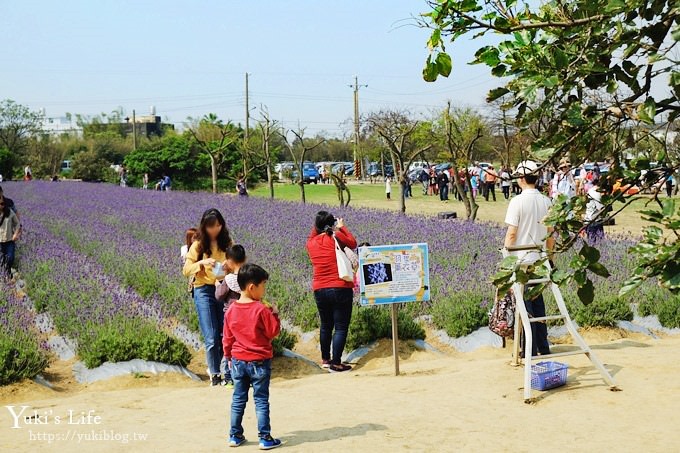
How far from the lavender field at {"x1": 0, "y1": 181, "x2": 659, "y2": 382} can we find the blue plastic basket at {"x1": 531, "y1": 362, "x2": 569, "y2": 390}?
2.48 metres

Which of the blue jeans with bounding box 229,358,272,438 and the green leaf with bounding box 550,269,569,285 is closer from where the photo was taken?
the green leaf with bounding box 550,269,569,285

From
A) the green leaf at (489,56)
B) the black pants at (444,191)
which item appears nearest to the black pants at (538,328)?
the green leaf at (489,56)

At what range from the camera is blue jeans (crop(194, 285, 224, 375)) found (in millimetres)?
7895

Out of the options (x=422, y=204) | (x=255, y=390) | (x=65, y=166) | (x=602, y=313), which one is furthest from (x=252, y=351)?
(x=65, y=166)

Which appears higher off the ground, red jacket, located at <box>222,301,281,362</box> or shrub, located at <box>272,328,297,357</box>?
red jacket, located at <box>222,301,281,362</box>

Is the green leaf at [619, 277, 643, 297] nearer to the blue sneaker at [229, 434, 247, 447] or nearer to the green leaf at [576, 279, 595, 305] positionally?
the green leaf at [576, 279, 595, 305]

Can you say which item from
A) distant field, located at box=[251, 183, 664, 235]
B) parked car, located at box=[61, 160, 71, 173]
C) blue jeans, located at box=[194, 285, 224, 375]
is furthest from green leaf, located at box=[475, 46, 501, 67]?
parked car, located at box=[61, 160, 71, 173]

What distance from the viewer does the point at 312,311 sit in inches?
391

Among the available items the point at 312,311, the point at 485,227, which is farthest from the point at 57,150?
the point at 312,311

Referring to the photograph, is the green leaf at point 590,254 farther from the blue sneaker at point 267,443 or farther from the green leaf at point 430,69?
the blue sneaker at point 267,443

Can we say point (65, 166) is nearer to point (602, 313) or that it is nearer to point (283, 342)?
point (283, 342)

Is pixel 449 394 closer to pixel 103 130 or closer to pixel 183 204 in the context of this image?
pixel 183 204

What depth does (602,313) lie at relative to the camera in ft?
31.2

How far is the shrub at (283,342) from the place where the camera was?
28.3ft
